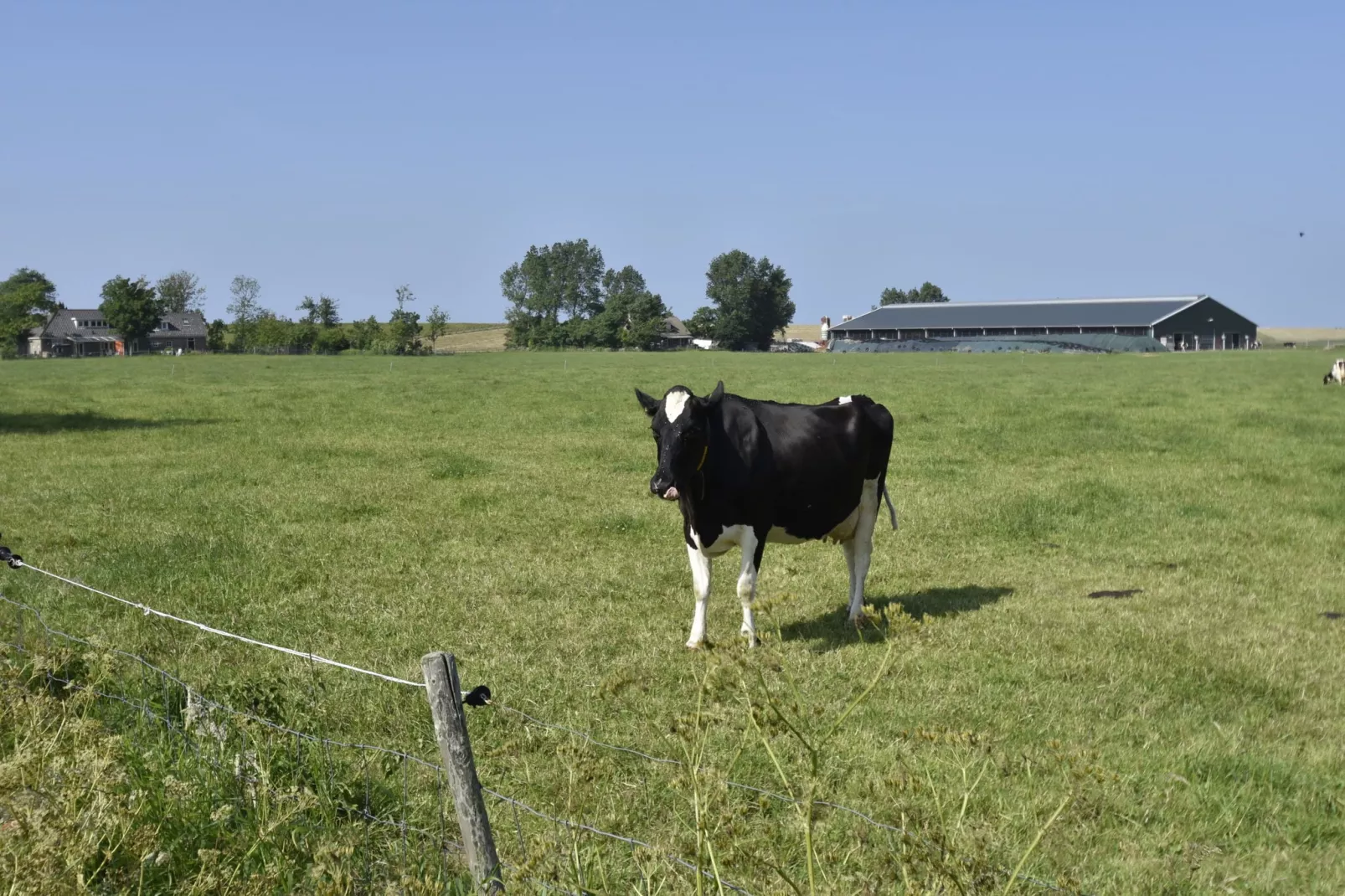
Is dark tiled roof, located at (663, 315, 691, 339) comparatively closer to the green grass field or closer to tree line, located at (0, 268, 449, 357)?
tree line, located at (0, 268, 449, 357)

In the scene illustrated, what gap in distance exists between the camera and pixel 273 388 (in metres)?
36.1

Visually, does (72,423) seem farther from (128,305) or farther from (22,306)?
(22,306)

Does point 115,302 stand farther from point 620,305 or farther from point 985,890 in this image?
point 985,890

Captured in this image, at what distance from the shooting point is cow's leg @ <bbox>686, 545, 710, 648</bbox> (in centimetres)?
870

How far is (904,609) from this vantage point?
8.61 metres

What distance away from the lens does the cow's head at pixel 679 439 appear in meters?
8.42

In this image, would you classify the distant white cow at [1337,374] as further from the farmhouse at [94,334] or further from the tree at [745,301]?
the farmhouse at [94,334]

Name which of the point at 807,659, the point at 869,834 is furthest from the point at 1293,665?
the point at 869,834

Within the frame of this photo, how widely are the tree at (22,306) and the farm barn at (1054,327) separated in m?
81.2

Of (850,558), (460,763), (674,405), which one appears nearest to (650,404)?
(674,405)

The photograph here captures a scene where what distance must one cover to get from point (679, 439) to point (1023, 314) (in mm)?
122409

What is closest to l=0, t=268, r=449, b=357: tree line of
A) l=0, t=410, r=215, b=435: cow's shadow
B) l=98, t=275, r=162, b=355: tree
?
l=98, t=275, r=162, b=355: tree

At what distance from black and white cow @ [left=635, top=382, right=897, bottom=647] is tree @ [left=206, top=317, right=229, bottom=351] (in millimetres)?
123832

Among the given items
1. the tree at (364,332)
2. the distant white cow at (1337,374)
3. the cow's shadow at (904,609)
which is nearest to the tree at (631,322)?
the tree at (364,332)
